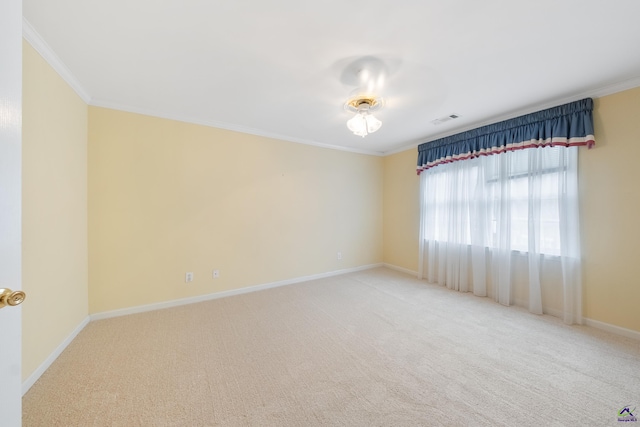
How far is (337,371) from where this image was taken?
1.85 meters

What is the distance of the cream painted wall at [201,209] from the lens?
2705 millimetres

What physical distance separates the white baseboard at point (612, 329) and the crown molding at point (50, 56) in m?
5.45

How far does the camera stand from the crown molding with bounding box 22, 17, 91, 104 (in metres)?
1.62

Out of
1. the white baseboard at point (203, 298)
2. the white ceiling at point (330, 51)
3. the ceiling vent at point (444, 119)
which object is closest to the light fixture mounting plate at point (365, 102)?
the white ceiling at point (330, 51)

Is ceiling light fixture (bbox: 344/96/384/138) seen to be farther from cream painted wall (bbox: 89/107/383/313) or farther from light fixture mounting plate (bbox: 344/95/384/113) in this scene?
cream painted wall (bbox: 89/107/383/313)

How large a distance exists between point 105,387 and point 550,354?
3530 mm

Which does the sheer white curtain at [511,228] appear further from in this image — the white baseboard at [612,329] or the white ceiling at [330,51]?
the white ceiling at [330,51]

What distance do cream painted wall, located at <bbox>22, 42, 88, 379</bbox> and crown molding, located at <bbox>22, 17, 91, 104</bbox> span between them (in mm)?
42

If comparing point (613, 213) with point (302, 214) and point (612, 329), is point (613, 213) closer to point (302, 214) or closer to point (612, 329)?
point (612, 329)

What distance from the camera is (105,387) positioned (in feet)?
5.48

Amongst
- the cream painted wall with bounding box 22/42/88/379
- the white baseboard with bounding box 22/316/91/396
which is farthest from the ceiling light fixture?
the white baseboard with bounding box 22/316/91/396

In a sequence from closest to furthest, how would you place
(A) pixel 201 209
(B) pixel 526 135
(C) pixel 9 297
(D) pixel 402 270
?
(C) pixel 9 297 < (B) pixel 526 135 < (A) pixel 201 209 < (D) pixel 402 270

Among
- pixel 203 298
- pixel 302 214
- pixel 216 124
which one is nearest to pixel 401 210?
pixel 302 214

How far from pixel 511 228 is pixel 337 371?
2867 millimetres
